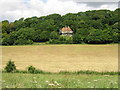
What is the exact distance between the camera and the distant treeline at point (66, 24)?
71.6 m

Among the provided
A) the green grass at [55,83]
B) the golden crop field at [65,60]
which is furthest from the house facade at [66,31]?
the green grass at [55,83]

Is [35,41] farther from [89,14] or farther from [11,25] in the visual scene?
[89,14]

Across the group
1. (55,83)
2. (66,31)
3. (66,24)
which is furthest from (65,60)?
(66,24)

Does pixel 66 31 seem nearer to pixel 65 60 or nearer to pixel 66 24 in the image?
pixel 66 24

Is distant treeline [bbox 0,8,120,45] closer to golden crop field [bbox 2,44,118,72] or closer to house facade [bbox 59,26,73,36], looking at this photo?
A: house facade [bbox 59,26,73,36]

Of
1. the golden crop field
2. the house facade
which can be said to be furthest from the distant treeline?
the golden crop field

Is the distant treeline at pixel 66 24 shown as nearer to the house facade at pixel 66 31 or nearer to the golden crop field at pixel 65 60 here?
the house facade at pixel 66 31

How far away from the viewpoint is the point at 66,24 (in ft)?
316

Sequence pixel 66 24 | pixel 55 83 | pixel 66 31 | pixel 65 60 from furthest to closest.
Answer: pixel 66 24
pixel 66 31
pixel 65 60
pixel 55 83

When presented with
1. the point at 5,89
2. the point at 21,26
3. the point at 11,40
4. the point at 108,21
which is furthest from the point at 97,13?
the point at 5,89

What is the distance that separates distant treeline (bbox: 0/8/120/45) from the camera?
2817 inches

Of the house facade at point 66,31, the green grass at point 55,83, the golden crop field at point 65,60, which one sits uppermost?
the house facade at point 66,31

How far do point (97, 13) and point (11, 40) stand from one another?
159 feet

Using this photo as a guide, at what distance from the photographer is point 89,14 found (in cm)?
10306
